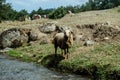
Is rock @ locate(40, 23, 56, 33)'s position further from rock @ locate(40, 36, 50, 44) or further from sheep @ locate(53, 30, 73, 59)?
sheep @ locate(53, 30, 73, 59)

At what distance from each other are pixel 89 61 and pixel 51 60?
4.31 meters

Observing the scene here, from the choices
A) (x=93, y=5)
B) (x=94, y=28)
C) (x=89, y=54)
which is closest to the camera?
(x=89, y=54)

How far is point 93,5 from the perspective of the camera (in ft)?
451

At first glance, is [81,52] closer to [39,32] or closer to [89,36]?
[89,36]

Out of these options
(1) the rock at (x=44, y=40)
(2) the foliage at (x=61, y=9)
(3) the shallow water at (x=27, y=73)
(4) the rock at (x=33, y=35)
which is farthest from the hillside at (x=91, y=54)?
(2) the foliage at (x=61, y=9)

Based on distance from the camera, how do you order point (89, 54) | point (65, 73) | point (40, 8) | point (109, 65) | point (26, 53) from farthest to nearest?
point (40, 8)
point (26, 53)
point (89, 54)
point (65, 73)
point (109, 65)

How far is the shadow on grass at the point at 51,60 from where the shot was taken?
86.9 feet

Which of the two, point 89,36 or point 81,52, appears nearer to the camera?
point 81,52

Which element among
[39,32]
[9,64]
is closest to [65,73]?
[9,64]

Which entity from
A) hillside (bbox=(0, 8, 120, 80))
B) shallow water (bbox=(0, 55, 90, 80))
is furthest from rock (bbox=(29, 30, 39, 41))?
shallow water (bbox=(0, 55, 90, 80))

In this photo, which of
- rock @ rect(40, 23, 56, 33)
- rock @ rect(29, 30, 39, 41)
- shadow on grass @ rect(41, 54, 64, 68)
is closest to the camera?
shadow on grass @ rect(41, 54, 64, 68)

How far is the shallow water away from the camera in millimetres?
22703

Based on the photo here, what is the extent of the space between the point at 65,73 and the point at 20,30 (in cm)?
1629

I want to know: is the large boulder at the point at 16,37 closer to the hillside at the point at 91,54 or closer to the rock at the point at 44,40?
the rock at the point at 44,40
